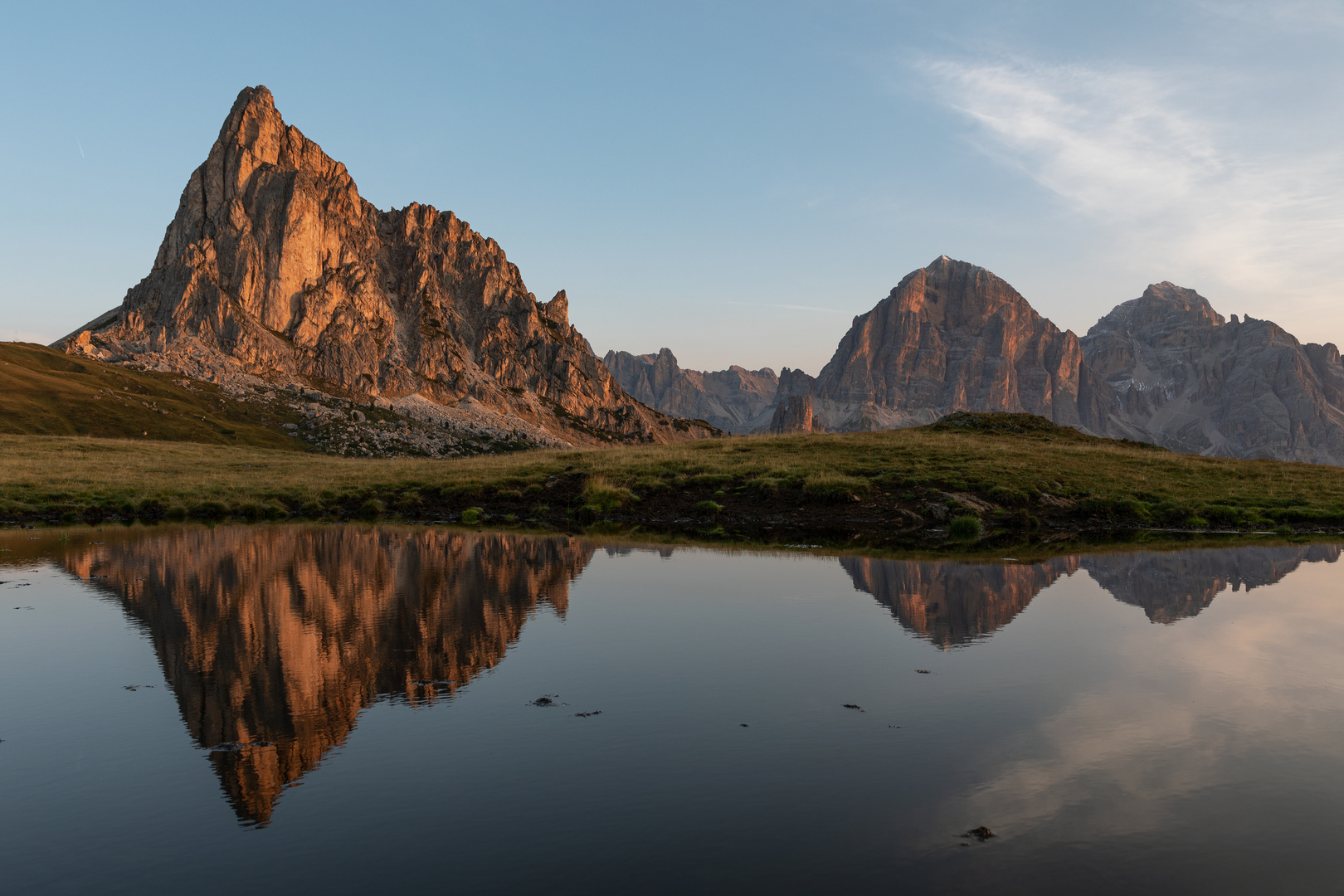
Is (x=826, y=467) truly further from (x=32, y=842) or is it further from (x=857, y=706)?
(x=32, y=842)

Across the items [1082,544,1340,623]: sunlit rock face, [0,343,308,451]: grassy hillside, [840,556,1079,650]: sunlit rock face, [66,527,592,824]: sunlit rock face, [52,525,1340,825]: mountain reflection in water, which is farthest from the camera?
[0,343,308,451]: grassy hillside

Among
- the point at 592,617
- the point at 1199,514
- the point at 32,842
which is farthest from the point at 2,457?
the point at 1199,514

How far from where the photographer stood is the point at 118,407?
148 metres

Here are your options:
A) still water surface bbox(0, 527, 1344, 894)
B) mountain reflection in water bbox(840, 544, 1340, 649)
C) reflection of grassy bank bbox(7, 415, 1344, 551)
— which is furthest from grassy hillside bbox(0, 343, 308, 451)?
mountain reflection in water bbox(840, 544, 1340, 649)

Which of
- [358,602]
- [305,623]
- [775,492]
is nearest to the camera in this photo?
[305,623]

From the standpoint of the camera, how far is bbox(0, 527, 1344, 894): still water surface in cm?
793

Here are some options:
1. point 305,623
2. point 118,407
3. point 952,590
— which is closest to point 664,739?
point 305,623

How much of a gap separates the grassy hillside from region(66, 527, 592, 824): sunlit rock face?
101356mm

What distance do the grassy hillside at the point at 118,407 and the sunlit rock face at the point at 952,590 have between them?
4497 inches

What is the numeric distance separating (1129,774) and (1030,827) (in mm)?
2303

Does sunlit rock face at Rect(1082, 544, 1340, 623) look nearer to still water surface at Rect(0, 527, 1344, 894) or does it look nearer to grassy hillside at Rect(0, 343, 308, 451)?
still water surface at Rect(0, 527, 1344, 894)

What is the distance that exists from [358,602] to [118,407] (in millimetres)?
158366

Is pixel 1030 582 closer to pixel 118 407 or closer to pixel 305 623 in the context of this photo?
pixel 305 623

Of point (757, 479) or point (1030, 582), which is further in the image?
point (757, 479)
